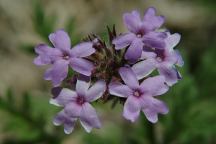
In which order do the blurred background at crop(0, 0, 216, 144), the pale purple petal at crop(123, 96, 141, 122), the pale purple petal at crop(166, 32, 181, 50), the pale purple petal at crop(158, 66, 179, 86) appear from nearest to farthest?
the pale purple petal at crop(123, 96, 141, 122), the pale purple petal at crop(158, 66, 179, 86), the pale purple petal at crop(166, 32, 181, 50), the blurred background at crop(0, 0, 216, 144)

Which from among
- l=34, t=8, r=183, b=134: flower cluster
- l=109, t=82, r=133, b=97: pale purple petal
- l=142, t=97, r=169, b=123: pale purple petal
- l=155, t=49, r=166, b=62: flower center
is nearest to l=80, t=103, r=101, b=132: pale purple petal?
l=34, t=8, r=183, b=134: flower cluster

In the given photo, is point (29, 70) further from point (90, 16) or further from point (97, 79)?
point (97, 79)

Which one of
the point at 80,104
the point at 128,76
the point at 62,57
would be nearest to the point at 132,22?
the point at 128,76

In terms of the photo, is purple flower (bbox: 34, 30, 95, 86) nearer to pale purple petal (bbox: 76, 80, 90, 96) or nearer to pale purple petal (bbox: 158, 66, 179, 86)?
pale purple petal (bbox: 76, 80, 90, 96)

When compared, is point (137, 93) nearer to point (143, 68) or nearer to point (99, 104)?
point (143, 68)

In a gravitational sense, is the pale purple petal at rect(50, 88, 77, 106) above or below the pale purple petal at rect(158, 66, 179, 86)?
above

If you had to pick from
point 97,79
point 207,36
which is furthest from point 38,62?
point 207,36
